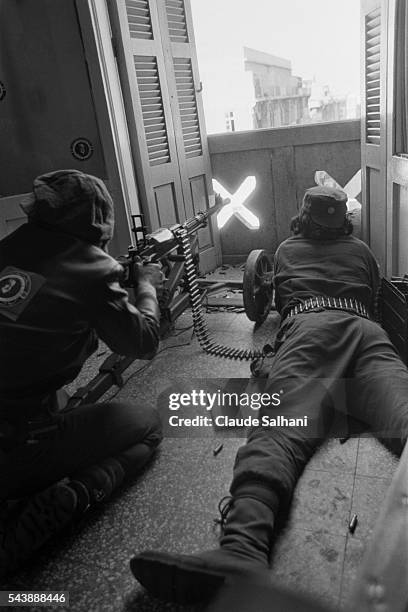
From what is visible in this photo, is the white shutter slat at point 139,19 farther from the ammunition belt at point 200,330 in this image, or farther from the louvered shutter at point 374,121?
the ammunition belt at point 200,330

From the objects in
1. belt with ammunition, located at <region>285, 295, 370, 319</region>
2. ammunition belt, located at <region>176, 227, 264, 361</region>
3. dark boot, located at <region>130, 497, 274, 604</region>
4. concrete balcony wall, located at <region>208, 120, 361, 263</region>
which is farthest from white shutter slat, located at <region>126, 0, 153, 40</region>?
dark boot, located at <region>130, 497, 274, 604</region>

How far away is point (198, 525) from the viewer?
187cm

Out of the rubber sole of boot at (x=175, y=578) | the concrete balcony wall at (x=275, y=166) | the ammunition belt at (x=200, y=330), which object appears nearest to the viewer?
the rubber sole of boot at (x=175, y=578)

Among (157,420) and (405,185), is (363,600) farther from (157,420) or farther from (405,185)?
(405,185)

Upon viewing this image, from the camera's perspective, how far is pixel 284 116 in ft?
17.3

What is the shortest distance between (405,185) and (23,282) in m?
2.18

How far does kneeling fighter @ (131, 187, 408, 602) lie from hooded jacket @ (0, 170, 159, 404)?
2.30 ft

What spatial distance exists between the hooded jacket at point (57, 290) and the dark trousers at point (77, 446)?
0.20 metres

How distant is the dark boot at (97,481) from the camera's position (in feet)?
6.21

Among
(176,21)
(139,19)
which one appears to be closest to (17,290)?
(139,19)

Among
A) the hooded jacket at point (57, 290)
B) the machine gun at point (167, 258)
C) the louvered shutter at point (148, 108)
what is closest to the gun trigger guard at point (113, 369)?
the machine gun at point (167, 258)

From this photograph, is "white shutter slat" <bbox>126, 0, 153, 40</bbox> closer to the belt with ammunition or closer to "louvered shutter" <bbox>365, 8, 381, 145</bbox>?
"louvered shutter" <bbox>365, 8, 381, 145</bbox>

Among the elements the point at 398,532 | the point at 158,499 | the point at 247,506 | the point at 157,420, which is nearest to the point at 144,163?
the point at 157,420

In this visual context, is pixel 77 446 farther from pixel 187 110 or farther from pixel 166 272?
pixel 187 110
